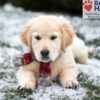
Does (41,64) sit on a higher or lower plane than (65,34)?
lower

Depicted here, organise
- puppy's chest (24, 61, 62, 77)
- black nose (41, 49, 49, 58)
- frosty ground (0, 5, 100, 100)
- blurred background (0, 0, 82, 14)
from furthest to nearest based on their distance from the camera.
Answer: blurred background (0, 0, 82, 14) < puppy's chest (24, 61, 62, 77) < black nose (41, 49, 49, 58) < frosty ground (0, 5, 100, 100)

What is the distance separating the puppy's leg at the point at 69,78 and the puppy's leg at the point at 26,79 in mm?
350

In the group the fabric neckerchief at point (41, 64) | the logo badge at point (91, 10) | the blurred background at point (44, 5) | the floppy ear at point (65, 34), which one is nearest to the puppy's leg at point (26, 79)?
the fabric neckerchief at point (41, 64)

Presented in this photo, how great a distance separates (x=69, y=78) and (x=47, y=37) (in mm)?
562

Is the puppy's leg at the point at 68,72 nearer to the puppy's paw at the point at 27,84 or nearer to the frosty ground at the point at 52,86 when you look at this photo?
the frosty ground at the point at 52,86

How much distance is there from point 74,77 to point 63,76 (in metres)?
0.13

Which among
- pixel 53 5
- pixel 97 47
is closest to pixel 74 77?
pixel 97 47

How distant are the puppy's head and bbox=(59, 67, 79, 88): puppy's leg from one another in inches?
9.9

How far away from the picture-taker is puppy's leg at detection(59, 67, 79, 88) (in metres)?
4.93

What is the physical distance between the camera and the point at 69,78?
5031 millimetres

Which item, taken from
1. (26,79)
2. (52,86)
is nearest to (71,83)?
(52,86)

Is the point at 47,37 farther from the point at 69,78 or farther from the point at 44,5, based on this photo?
the point at 44,5

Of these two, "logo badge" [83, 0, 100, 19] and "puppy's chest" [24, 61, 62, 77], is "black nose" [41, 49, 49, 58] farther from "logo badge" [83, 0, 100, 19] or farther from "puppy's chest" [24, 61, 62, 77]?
"logo badge" [83, 0, 100, 19]

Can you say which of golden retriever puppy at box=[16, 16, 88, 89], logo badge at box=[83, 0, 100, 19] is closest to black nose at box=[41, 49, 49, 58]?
golden retriever puppy at box=[16, 16, 88, 89]
